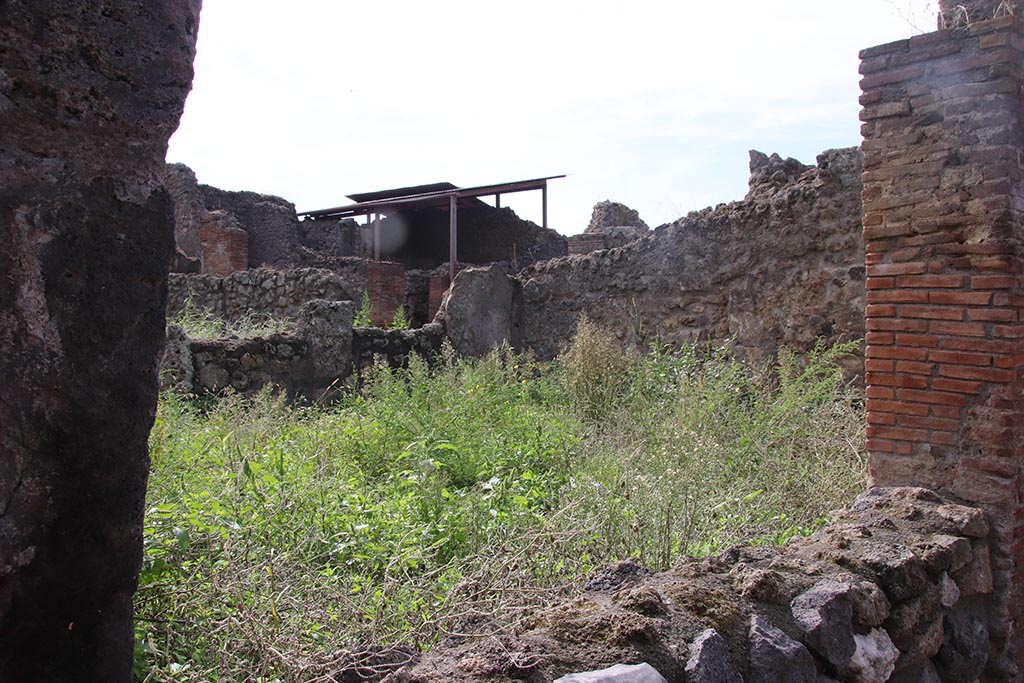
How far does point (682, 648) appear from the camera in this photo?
194 centimetres

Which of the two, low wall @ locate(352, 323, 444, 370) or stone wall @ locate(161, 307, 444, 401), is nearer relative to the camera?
stone wall @ locate(161, 307, 444, 401)

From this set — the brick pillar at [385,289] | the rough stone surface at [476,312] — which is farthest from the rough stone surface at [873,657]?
the brick pillar at [385,289]

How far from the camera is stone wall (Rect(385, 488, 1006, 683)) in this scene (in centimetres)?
186

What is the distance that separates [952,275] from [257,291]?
30.9 feet

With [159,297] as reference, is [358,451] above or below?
below

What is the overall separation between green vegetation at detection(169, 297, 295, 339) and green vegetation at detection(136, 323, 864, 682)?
4.97 ft

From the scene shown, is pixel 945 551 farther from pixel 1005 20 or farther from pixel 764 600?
pixel 1005 20

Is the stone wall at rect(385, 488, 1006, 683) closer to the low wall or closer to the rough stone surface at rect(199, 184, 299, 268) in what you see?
the low wall

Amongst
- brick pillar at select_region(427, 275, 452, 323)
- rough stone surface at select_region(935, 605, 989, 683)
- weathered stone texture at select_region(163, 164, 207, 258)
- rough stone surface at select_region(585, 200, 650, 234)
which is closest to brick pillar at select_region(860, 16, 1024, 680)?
rough stone surface at select_region(935, 605, 989, 683)

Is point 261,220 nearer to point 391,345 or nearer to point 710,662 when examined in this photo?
point 391,345

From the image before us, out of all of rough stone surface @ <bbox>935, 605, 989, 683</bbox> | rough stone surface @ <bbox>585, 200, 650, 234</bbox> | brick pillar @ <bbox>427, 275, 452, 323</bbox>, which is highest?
rough stone surface @ <bbox>585, 200, 650, 234</bbox>

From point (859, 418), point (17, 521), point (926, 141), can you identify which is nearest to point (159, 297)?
point (17, 521)

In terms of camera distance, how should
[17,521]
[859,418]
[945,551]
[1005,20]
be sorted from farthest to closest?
[859,418], [1005,20], [945,551], [17,521]

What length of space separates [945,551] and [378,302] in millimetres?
12795
